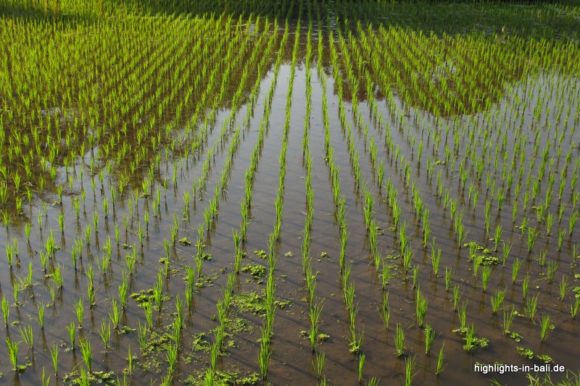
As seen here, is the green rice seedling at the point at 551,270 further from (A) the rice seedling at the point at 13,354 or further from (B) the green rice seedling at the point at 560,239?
(A) the rice seedling at the point at 13,354

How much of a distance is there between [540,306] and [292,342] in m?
1.62

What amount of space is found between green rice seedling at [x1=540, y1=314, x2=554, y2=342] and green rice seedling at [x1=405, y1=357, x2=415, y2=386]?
2.57 ft

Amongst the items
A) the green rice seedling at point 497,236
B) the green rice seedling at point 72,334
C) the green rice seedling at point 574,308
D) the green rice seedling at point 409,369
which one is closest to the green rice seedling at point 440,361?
the green rice seedling at point 409,369

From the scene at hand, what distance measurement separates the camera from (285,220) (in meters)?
4.88

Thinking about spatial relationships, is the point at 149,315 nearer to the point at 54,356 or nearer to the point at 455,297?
the point at 54,356

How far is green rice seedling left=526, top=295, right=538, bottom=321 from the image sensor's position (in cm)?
363

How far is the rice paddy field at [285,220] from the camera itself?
3.32 m

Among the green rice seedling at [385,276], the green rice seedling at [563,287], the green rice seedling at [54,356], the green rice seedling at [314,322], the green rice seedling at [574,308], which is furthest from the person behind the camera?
the green rice seedling at [385,276]

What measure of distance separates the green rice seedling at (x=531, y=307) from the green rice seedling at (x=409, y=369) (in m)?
0.88

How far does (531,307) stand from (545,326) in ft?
1.06

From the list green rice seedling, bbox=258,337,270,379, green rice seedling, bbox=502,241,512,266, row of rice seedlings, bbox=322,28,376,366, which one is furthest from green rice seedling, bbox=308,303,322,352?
green rice seedling, bbox=502,241,512,266

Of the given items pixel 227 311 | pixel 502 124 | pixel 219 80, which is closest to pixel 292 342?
pixel 227 311

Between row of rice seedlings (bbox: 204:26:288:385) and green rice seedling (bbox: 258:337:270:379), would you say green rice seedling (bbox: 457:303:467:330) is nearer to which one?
green rice seedling (bbox: 258:337:270:379)

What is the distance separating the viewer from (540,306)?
376cm
